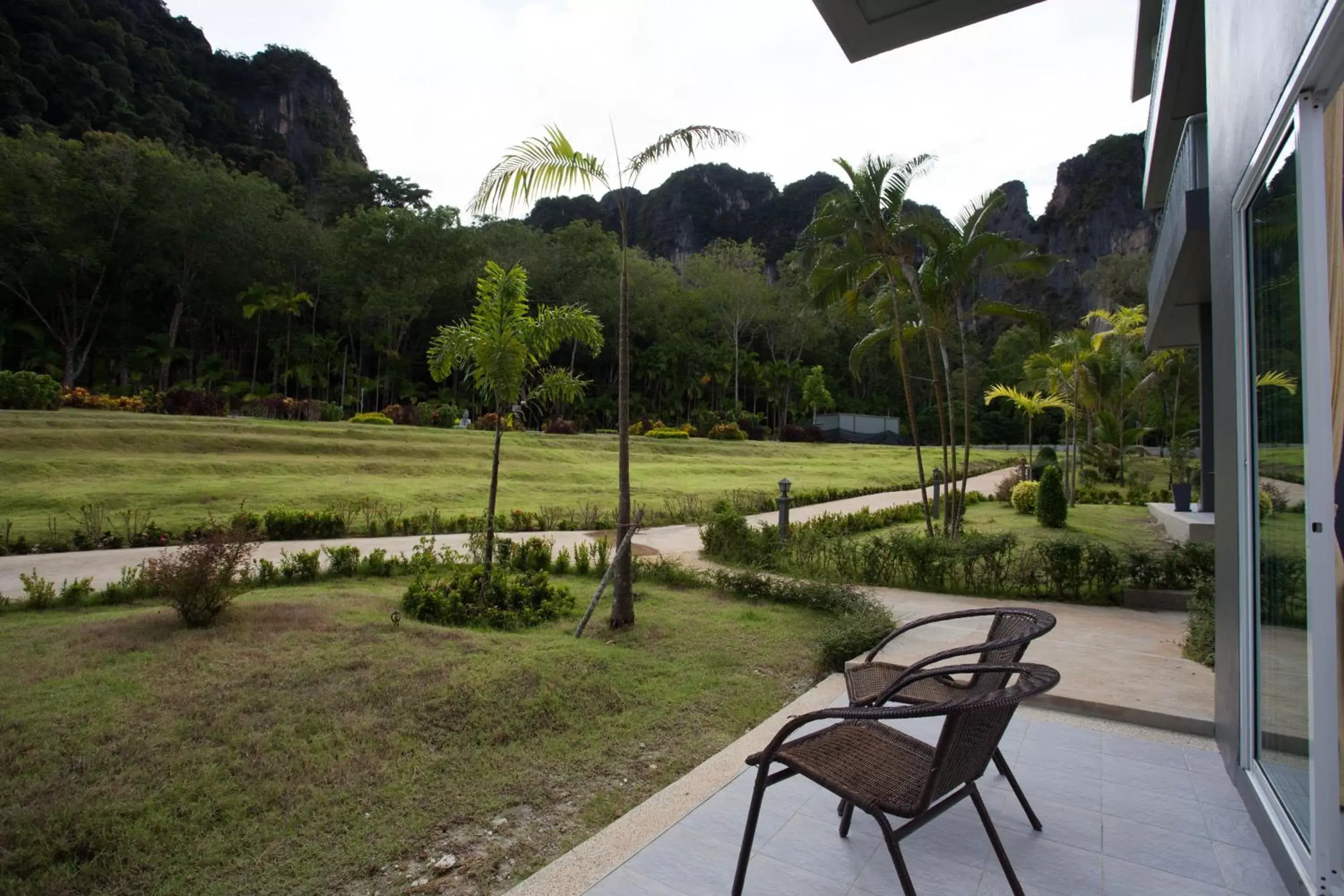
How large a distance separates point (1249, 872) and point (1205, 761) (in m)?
1.02

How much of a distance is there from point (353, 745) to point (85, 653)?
242 centimetres

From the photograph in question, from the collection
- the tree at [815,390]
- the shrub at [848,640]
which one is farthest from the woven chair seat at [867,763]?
the tree at [815,390]

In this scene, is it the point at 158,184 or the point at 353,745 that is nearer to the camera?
the point at 353,745

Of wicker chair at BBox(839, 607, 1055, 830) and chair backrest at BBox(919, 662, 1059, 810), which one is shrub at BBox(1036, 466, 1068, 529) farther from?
chair backrest at BBox(919, 662, 1059, 810)

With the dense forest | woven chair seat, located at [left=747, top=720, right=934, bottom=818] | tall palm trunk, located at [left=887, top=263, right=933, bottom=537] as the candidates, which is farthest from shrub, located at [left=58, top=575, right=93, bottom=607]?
the dense forest

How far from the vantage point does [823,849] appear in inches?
97.3

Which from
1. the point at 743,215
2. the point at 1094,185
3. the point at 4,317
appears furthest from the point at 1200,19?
the point at 743,215

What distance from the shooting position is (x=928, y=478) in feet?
85.0

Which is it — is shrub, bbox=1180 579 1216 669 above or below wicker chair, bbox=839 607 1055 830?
below

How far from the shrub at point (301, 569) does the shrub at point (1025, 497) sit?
533 inches

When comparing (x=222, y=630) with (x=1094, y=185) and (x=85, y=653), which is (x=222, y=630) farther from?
(x=1094, y=185)

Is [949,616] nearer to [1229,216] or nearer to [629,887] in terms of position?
[629,887]

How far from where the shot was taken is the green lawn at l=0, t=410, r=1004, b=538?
40.8 ft

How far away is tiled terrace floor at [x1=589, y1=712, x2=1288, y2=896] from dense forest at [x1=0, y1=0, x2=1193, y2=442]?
9.32 m
